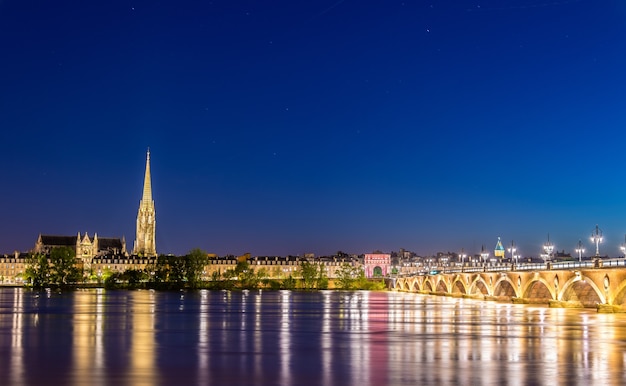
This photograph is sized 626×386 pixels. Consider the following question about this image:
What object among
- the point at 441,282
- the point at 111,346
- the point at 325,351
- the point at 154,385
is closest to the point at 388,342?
the point at 325,351

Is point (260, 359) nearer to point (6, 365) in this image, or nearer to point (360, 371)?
point (360, 371)

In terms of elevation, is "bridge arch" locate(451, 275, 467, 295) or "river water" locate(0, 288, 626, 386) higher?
"bridge arch" locate(451, 275, 467, 295)

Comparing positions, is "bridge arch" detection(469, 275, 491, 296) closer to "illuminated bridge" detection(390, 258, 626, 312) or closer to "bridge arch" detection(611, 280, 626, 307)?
"illuminated bridge" detection(390, 258, 626, 312)

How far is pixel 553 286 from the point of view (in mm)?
84750

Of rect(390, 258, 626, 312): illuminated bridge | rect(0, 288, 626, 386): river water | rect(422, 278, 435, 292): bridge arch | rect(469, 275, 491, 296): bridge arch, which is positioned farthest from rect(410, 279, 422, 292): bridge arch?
rect(0, 288, 626, 386): river water

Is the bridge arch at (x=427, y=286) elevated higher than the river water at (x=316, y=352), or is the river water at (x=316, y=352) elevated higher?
the bridge arch at (x=427, y=286)

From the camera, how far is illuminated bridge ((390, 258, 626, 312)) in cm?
7075

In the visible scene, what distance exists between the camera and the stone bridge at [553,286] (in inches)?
2778

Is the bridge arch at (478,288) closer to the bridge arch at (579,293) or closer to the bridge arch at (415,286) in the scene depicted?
the bridge arch at (579,293)

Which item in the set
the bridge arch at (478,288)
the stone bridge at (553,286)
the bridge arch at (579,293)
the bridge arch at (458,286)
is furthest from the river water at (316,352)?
the bridge arch at (458,286)

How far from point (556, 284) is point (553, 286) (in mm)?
1042

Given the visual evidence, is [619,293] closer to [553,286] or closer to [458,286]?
[553,286]

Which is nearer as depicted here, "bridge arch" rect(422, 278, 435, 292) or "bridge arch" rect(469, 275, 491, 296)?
"bridge arch" rect(469, 275, 491, 296)

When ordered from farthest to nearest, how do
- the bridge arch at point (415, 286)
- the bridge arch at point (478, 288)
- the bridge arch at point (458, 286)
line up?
the bridge arch at point (415, 286) < the bridge arch at point (458, 286) < the bridge arch at point (478, 288)
